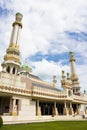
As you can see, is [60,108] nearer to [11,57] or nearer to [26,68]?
[26,68]

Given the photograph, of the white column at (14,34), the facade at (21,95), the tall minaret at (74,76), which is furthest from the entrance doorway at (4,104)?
the tall minaret at (74,76)

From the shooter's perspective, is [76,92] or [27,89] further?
[76,92]

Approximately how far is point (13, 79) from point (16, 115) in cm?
681

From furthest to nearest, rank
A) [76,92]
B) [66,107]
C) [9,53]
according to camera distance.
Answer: [76,92] < [66,107] < [9,53]

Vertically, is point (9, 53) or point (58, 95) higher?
point (9, 53)

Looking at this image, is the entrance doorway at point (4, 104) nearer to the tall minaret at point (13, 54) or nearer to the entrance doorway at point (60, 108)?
the tall minaret at point (13, 54)

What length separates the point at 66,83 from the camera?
44.0 meters

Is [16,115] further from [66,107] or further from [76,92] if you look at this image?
[76,92]

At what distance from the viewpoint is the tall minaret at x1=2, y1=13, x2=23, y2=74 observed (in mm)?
35906

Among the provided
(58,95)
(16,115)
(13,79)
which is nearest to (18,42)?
(13,79)

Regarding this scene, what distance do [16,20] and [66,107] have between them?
2874 centimetres

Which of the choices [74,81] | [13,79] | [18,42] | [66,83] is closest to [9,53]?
[18,42]

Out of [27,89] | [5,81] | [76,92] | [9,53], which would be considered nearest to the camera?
[5,81]

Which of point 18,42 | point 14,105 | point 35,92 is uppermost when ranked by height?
point 18,42
